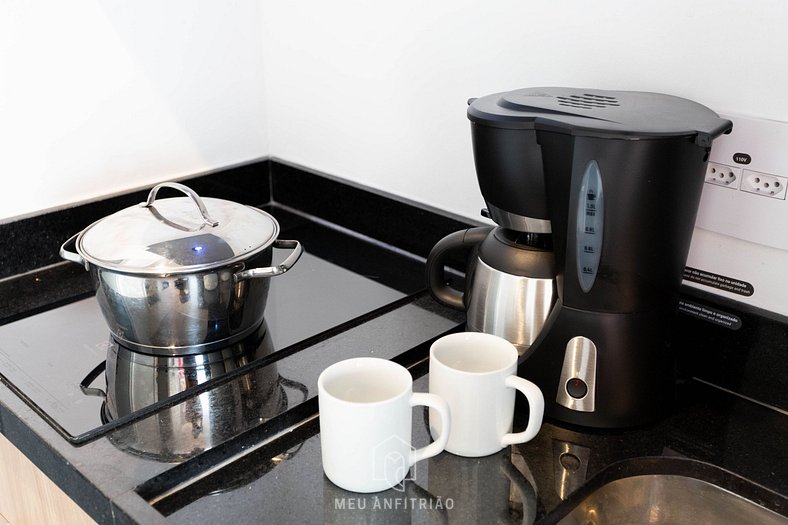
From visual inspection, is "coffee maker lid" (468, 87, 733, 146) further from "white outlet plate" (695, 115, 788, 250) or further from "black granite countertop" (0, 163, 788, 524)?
"black granite countertop" (0, 163, 788, 524)

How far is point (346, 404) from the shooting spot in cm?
71

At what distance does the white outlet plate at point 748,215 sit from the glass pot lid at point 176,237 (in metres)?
0.50

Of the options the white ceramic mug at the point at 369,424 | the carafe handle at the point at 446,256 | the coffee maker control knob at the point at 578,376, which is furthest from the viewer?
the carafe handle at the point at 446,256

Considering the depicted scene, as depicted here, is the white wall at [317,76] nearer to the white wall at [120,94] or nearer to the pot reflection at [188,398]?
the white wall at [120,94]

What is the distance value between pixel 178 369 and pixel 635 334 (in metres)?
0.51

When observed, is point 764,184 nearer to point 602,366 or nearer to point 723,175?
point 723,175

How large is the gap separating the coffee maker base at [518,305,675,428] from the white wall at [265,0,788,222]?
0.26m

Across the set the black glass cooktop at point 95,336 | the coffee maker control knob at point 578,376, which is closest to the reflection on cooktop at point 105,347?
the black glass cooktop at point 95,336

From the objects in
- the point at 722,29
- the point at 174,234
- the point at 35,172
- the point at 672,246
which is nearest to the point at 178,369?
the point at 174,234

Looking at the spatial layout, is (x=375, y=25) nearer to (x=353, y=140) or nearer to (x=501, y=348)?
(x=353, y=140)

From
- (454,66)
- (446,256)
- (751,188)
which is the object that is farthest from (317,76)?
(751,188)

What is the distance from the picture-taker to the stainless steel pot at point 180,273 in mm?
910

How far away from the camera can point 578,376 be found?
2.72 ft

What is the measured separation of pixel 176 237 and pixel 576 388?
0.47m
